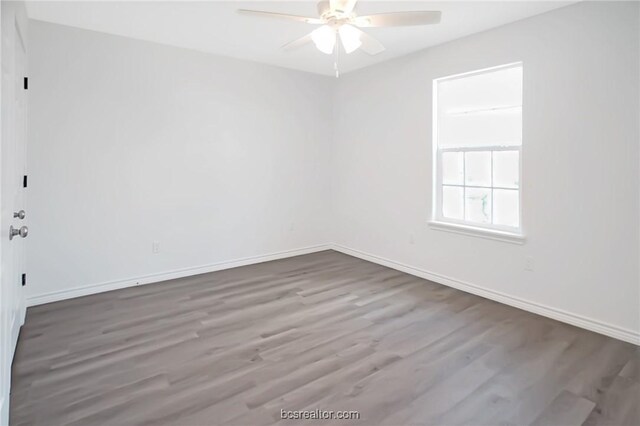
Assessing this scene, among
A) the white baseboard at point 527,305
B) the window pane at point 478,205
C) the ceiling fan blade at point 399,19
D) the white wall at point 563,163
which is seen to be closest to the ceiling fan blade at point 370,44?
the ceiling fan blade at point 399,19

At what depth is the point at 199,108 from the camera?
4387mm

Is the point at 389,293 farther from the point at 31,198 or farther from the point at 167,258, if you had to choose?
the point at 31,198

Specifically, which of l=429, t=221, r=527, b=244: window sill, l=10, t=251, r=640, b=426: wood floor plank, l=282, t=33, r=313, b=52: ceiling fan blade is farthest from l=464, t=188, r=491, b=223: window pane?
l=282, t=33, r=313, b=52: ceiling fan blade

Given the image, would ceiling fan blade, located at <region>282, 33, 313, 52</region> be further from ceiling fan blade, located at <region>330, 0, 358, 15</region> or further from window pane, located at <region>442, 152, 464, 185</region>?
window pane, located at <region>442, 152, 464, 185</region>

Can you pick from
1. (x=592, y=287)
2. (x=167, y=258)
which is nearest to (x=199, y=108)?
(x=167, y=258)

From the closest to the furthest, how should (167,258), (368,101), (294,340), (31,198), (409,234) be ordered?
(294,340)
(31,198)
(167,258)
(409,234)
(368,101)

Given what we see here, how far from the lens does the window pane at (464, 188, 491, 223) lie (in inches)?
151

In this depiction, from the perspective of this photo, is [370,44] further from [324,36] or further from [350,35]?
[324,36]

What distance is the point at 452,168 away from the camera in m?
4.16

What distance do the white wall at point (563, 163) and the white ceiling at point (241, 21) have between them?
23 cm

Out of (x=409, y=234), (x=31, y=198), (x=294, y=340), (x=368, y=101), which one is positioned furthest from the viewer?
(x=368, y=101)

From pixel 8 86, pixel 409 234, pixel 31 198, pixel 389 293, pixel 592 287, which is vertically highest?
pixel 8 86

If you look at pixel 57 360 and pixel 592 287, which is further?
pixel 592 287

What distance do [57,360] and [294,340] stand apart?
63.1 inches
